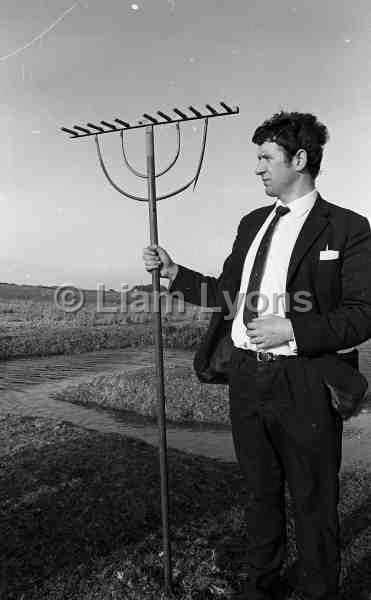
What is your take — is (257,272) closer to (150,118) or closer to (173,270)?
(173,270)

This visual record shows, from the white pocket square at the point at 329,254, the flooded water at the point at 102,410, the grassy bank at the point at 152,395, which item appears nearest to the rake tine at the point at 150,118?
the white pocket square at the point at 329,254

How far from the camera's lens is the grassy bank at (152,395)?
13.9 metres

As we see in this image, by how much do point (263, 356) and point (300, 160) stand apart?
1.22m

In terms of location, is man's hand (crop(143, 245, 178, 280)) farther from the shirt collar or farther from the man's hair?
the man's hair

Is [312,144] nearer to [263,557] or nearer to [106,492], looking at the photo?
[263,557]

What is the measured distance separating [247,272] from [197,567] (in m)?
2.50

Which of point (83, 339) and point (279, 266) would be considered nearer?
point (279, 266)

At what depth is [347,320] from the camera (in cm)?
320

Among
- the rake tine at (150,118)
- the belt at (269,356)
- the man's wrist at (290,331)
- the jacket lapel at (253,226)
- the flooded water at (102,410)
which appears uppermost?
the rake tine at (150,118)

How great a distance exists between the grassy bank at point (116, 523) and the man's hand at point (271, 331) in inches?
86.8

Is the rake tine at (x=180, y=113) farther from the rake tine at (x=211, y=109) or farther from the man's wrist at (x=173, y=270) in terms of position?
the man's wrist at (x=173, y=270)

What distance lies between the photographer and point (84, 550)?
15.5 ft

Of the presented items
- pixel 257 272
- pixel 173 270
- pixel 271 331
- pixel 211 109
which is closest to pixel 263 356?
pixel 271 331

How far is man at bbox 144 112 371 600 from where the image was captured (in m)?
3.27
